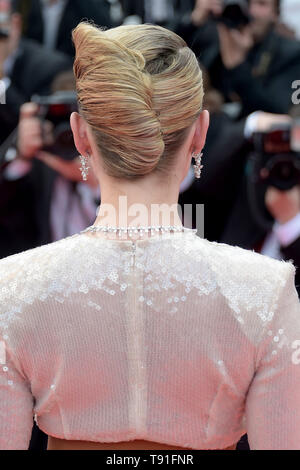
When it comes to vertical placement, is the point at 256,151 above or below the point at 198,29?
below

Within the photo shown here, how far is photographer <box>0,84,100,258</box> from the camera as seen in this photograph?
2842mm

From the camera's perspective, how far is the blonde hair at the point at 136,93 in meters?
0.94

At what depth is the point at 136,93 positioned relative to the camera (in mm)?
939

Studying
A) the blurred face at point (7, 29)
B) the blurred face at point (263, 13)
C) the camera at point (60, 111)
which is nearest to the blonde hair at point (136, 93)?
the camera at point (60, 111)

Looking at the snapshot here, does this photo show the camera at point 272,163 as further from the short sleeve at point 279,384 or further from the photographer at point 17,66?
the short sleeve at point 279,384

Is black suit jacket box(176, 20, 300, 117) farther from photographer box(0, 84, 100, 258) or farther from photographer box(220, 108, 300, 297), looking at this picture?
photographer box(0, 84, 100, 258)

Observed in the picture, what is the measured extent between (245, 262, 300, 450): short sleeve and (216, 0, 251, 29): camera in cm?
201

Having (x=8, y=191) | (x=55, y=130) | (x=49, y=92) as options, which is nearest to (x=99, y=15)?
(x=49, y=92)

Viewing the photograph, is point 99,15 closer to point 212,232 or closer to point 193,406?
point 212,232

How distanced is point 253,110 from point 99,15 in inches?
29.2

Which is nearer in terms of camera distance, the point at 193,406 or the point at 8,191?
the point at 193,406

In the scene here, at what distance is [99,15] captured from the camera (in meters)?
2.96

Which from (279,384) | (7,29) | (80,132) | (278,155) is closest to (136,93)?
(80,132)

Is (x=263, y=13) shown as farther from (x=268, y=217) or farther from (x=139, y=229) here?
(x=139, y=229)
